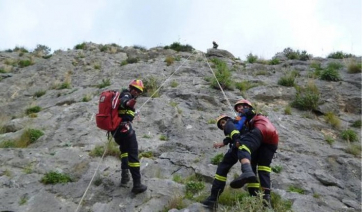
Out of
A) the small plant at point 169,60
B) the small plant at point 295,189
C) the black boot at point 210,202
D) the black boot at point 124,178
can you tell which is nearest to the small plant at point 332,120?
the small plant at point 295,189

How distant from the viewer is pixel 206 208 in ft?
21.0

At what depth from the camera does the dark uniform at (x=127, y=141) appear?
7.07m

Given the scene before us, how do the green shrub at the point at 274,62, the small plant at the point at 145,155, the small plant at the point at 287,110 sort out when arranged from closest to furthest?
the small plant at the point at 145,155
the small plant at the point at 287,110
the green shrub at the point at 274,62

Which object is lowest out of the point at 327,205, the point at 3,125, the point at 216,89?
the point at 327,205

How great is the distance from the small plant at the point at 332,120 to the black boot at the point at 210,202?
584cm

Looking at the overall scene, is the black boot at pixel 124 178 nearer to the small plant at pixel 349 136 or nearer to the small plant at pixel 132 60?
the small plant at pixel 349 136

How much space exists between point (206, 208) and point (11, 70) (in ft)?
46.8

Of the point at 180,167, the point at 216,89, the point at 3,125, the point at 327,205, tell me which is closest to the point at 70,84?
the point at 3,125

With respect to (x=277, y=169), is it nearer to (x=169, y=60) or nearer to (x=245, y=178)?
(x=245, y=178)

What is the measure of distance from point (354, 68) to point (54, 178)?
37.1ft

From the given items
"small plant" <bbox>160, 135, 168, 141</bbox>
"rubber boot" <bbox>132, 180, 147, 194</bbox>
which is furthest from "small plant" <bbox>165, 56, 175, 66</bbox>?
"rubber boot" <bbox>132, 180, 147, 194</bbox>

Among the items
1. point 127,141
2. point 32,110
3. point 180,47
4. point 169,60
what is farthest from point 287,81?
→ point 32,110

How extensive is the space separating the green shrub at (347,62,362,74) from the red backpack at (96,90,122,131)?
1020cm

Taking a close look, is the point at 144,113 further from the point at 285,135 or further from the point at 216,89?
the point at 285,135
